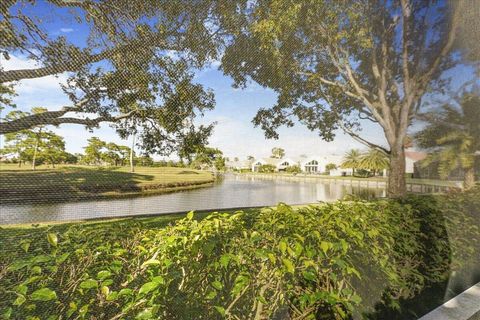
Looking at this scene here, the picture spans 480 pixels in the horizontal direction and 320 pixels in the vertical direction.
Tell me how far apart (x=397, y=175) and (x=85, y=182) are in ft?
8.31

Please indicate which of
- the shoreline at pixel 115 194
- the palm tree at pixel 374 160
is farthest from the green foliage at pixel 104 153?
the palm tree at pixel 374 160

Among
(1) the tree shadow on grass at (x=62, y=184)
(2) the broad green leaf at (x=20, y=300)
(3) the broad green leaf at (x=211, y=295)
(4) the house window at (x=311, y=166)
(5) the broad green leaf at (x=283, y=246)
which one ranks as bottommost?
(3) the broad green leaf at (x=211, y=295)

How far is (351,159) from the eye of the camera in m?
2.19

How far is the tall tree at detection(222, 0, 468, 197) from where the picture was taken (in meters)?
1.61

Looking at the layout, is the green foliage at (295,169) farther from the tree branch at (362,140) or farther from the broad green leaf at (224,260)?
the broad green leaf at (224,260)

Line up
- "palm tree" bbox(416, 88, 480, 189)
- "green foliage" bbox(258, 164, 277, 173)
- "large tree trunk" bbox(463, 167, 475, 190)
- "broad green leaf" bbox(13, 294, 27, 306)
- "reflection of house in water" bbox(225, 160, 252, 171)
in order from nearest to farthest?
"broad green leaf" bbox(13, 294, 27, 306) → "reflection of house in water" bbox(225, 160, 252, 171) → "green foliage" bbox(258, 164, 277, 173) → "palm tree" bbox(416, 88, 480, 189) → "large tree trunk" bbox(463, 167, 475, 190)

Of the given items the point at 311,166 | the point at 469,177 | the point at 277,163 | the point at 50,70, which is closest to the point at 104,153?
the point at 50,70

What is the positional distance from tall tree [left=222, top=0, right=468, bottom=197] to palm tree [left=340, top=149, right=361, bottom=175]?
12 cm

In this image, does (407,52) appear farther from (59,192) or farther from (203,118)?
(59,192)

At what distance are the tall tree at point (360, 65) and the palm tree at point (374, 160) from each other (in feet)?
0.17

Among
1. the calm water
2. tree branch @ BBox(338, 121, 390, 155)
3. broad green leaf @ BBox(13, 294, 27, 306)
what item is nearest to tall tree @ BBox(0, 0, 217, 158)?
the calm water

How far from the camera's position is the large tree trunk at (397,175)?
2239 millimetres

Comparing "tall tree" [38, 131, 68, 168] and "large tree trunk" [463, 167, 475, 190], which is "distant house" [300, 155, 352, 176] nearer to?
"large tree trunk" [463, 167, 475, 190]

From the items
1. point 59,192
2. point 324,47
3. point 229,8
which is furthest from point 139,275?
point 324,47
